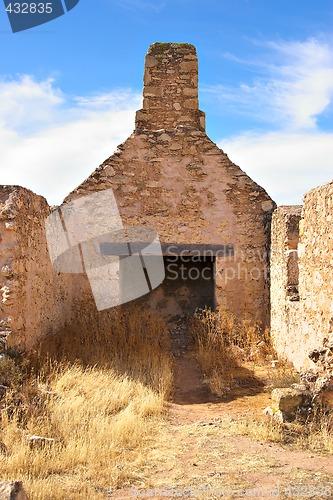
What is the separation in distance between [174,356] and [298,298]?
2.33 m

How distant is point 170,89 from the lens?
10.3 metres

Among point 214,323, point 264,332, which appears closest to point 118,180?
point 214,323

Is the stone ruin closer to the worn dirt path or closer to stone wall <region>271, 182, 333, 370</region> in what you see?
stone wall <region>271, 182, 333, 370</region>

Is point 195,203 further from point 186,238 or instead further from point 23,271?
point 23,271

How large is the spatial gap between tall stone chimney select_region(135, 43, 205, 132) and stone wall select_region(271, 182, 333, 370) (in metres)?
3.13

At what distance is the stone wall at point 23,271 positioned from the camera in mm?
5922

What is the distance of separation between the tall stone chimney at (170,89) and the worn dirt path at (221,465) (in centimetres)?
645

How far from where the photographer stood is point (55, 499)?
334cm

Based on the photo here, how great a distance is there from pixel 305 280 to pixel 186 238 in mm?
2724

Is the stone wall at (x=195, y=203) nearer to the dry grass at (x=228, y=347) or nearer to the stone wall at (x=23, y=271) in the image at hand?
the dry grass at (x=228, y=347)

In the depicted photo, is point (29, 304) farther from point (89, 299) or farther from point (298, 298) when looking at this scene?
point (298, 298)

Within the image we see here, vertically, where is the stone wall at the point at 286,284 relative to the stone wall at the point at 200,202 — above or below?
below

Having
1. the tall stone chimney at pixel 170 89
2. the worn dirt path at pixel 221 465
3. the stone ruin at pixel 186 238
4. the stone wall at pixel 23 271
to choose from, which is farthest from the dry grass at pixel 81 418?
the tall stone chimney at pixel 170 89

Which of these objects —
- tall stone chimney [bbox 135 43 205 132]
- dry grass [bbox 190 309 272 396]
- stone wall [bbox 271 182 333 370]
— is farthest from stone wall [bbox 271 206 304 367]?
tall stone chimney [bbox 135 43 205 132]
